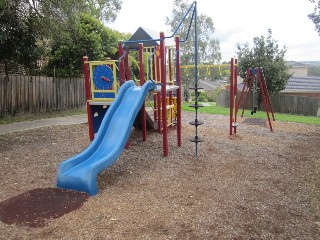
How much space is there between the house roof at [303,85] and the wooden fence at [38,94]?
23408 mm

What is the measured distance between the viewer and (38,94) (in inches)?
529

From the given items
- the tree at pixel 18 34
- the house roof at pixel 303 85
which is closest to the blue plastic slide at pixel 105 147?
the tree at pixel 18 34

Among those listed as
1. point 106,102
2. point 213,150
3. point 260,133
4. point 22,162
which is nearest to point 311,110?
point 260,133

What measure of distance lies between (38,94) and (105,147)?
958 centimetres

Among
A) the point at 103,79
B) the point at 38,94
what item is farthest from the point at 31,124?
the point at 103,79

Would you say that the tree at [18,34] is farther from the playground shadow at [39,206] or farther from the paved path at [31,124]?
the playground shadow at [39,206]

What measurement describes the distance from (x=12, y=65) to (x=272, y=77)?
1543 cm

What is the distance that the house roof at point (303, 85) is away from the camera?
31453 mm

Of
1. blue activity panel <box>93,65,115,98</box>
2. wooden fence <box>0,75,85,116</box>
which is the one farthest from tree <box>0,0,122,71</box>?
blue activity panel <box>93,65,115,98</box>

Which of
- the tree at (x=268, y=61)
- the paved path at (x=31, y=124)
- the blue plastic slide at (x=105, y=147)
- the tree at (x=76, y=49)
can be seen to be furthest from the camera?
the tree at (x=268, y=61)

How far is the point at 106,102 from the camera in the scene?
264 inches

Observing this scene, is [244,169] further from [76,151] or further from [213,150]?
[76,151]

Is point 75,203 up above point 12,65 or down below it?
below

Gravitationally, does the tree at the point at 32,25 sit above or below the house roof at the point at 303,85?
above
